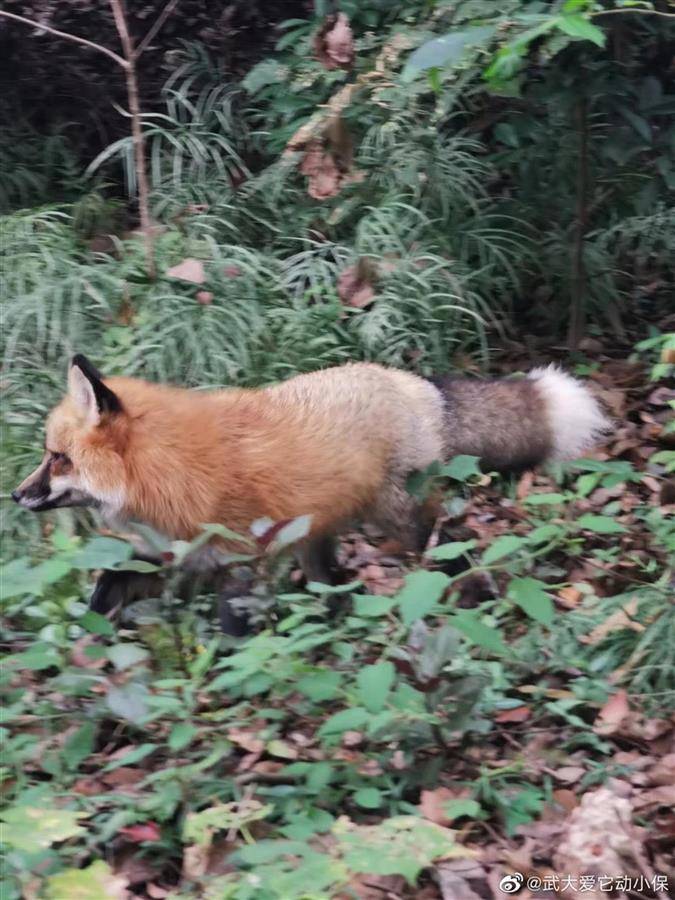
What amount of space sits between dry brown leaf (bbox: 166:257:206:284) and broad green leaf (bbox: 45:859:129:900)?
13.0 feet

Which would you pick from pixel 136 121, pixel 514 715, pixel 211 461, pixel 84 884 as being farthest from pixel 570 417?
pixel 84 884

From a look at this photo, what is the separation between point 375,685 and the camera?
9.02ft

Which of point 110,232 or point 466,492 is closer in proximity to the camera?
point 466,492

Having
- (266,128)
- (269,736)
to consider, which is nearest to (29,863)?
(269,736)

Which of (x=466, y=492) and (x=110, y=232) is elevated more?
(x=110, y=232)

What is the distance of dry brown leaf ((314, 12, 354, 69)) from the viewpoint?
18.2ft

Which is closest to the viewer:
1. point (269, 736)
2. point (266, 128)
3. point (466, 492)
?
point (269, 736)

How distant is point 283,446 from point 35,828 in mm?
2143

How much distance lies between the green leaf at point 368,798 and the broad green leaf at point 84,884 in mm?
680

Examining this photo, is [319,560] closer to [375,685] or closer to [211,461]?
[211,461]

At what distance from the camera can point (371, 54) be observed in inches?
252

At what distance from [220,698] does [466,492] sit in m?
2.17

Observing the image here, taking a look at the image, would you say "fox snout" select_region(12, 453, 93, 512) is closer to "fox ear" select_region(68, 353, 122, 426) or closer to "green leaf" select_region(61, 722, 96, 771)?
"fox ear" select_region(68, 353, 122, 426)

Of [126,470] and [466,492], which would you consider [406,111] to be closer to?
[466,492]
